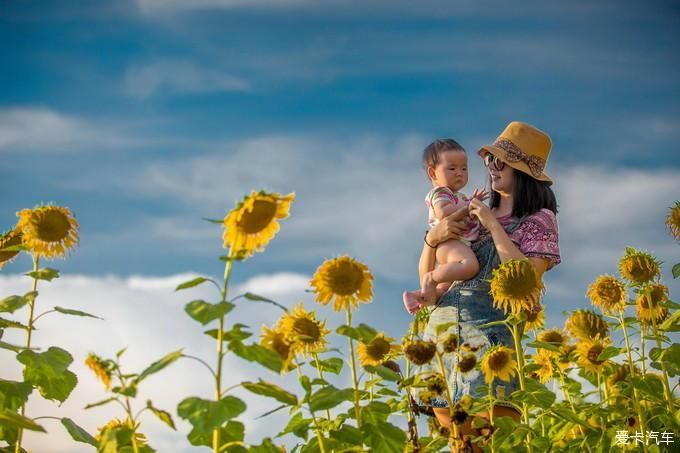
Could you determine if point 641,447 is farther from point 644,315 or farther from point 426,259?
point 426,259

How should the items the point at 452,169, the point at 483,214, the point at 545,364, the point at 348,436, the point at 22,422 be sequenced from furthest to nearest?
the point at 452,169
the point at 545,364
the point at 483,214
the point at 348,436
the point at 22,422

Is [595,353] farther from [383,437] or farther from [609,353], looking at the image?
[383,437]

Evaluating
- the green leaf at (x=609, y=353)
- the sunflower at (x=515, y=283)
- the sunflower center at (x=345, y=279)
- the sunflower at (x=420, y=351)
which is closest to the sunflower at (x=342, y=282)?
the sunflower center at (x=345, y=279)

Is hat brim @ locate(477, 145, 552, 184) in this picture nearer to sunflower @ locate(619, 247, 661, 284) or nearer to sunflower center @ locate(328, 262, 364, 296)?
sunflower @ locate(619, 247, 661, 284)

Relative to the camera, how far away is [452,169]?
582cm

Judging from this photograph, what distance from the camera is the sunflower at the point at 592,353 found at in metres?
5.23

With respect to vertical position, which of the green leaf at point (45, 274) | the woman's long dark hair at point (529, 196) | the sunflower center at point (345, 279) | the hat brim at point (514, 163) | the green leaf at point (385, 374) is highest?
the hat brim at point (514, 163)

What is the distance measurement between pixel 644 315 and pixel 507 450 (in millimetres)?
1705

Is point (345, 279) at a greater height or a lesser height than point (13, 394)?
greater

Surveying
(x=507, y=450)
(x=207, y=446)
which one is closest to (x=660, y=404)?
(x=507, y=450)

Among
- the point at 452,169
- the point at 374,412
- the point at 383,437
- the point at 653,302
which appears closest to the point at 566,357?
the point at 653,302

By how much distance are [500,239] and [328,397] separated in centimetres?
204

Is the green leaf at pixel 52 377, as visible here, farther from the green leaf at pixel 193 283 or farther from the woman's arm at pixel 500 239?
the woman's arm at pixel 500 239

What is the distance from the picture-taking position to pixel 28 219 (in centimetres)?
412
